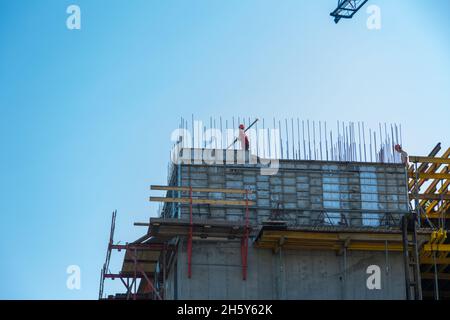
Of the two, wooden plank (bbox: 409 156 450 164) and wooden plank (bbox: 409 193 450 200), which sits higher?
wooden plank (bbox: 409 156 450 164)

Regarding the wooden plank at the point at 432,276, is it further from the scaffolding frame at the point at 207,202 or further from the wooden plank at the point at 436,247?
the scaffolding frame at the point at 207,202

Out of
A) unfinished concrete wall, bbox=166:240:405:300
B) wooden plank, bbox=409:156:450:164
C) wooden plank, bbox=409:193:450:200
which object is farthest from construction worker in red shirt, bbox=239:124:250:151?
wooden plank, bbox=409:193:450:200

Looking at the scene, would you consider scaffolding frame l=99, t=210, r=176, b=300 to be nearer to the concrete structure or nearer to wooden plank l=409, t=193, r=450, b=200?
the concrete structure

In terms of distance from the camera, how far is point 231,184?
49906 millimetres

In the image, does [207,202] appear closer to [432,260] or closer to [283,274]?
[283,274]

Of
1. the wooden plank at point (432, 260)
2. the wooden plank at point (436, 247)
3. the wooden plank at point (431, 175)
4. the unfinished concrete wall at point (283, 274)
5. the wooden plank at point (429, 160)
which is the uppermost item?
the wooden plank at point (429, 160)

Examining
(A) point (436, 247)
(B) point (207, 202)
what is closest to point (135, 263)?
(B) point (207, 202)

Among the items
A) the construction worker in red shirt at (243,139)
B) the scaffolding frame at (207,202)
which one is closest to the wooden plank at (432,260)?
the scaffolding frame at (207,202)

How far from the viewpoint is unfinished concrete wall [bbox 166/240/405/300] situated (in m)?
44.8

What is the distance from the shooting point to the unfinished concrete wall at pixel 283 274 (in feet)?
147

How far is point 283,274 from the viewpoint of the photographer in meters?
45.6

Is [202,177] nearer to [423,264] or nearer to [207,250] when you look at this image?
[207,250]
